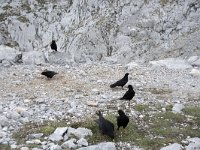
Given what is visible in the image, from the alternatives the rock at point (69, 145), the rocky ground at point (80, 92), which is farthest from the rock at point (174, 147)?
the rock at point (69, 145)

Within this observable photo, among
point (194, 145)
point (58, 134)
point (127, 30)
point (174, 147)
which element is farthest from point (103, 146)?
point (127, 30)

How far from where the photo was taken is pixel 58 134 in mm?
15953

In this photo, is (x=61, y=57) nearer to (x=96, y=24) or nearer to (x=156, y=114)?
(x=156, y=114)

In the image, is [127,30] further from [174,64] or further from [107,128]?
[107,128]

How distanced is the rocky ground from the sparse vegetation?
0.53 meters

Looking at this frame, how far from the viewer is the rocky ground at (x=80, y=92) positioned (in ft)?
60.8

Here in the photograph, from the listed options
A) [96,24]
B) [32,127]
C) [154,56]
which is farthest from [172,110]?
[96,24]

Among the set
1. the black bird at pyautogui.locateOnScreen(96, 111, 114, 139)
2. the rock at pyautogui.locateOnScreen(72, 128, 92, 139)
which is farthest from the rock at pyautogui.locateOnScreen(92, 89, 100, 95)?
the black bird at pyautogui.locateOnScreen(96, 111, 114, 139)

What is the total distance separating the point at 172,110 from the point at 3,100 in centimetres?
854

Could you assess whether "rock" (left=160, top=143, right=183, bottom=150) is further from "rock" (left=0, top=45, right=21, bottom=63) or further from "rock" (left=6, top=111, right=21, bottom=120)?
"rock" (left=0, top=45, right=21, bottom=63)

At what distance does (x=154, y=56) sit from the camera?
4756 cm

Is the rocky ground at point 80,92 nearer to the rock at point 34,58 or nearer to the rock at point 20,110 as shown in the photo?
the rock at point 20,110

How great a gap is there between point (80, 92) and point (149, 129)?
6.62 m

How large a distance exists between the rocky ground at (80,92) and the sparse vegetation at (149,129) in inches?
20.7
